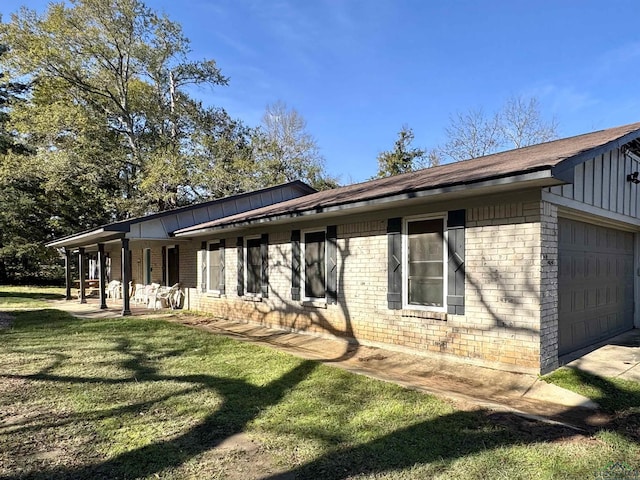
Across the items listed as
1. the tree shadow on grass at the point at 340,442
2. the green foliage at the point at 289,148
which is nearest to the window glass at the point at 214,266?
the tree shadow on grass at the point at 340,442

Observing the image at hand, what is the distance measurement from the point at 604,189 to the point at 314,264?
533 cm

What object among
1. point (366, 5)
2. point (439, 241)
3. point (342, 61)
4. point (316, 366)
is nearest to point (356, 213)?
point (439, 241)

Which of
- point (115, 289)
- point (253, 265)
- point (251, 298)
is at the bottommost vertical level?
point (115, 289)

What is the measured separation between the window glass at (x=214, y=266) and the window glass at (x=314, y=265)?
154 inches

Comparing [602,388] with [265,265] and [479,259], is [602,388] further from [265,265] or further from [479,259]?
[265,265]

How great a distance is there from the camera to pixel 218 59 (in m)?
24.5

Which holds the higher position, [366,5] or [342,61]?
[342,61]

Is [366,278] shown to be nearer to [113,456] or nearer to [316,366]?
[316,366]

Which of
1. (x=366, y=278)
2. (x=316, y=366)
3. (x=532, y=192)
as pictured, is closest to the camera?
(x=532, y=192)

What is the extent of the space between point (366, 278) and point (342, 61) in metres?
14.7

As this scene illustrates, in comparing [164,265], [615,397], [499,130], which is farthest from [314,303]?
[499,130]

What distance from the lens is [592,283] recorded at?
7.14m

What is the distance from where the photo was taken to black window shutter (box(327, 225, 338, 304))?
7992 millimetres

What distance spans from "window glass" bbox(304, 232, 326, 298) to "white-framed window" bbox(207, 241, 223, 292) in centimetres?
382
